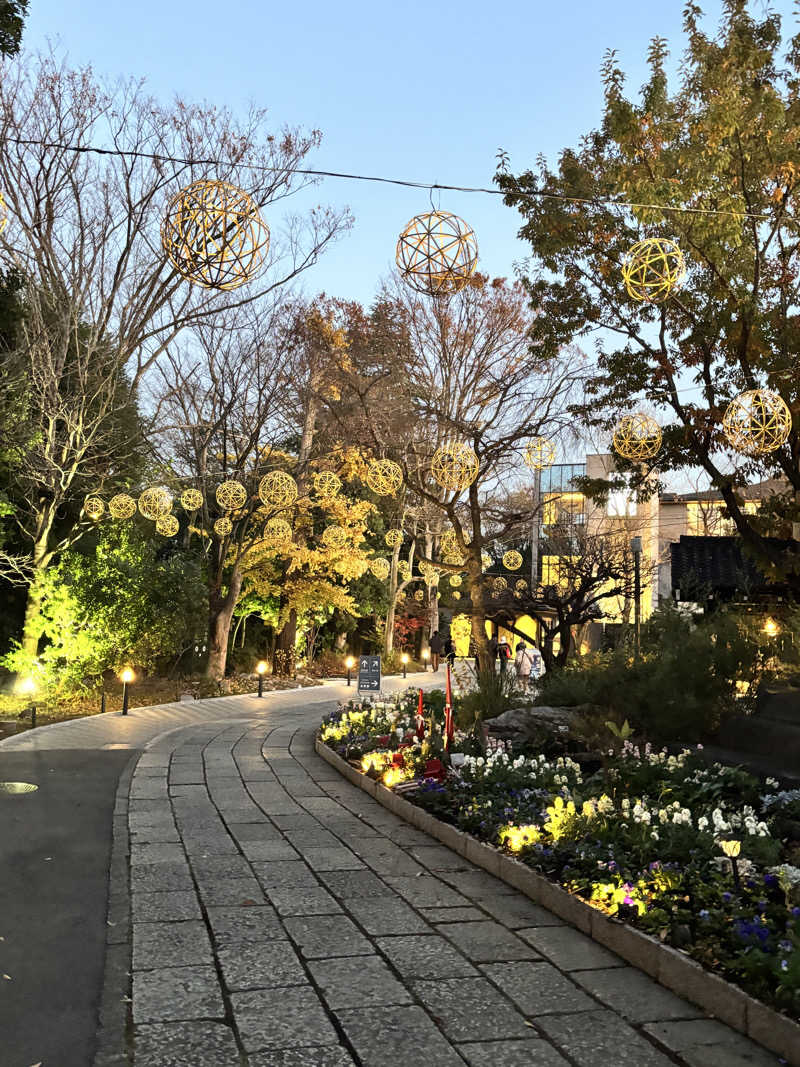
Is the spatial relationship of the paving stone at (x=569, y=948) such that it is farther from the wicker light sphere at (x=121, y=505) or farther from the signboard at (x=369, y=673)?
the wicker light sphere at (x=121, y=505)

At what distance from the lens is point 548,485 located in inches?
1724

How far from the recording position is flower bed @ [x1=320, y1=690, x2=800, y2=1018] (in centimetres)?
455

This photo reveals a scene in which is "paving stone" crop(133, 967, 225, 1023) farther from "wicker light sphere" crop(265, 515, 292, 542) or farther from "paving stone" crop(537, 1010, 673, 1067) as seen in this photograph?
"wicker light sphere" crop(265, 515, 292, 542)

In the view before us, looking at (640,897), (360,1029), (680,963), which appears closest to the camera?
(360,1029)

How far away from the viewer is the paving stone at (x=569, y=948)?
4.89m

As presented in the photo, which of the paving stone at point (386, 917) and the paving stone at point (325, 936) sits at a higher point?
the paving stone at point (325, 936)

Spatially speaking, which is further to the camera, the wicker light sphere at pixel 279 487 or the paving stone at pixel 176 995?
the wicker light sphere at pixel 279 487

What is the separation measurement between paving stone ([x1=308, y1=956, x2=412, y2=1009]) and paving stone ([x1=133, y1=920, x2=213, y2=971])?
2.17ft

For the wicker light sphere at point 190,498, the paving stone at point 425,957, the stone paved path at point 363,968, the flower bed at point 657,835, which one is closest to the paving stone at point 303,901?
the stone paved path at point 363,968

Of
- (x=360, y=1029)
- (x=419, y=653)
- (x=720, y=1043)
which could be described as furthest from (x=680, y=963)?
(x=419, y=653)

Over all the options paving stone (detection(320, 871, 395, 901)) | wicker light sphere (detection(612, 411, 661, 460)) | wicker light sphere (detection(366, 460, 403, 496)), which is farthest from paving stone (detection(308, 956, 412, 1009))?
wicker light sphere (detection(366, 460, 403, 496))

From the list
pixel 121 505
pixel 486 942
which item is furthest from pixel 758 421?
pixel 121 505

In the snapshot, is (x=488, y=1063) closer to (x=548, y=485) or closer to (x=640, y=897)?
(x=640, y=897)

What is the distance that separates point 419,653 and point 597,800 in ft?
97.7
